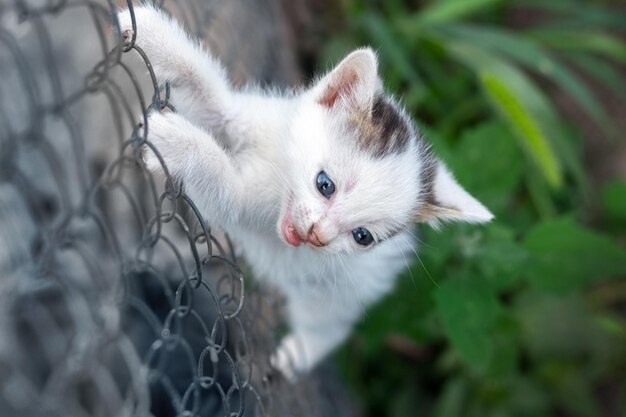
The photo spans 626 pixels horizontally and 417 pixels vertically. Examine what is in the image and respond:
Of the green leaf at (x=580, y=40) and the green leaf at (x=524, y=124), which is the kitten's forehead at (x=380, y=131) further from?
the green leaf at (x=580, y=40)

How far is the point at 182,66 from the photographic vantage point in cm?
130

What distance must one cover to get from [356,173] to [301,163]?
99 mm

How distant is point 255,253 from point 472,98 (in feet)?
4.37

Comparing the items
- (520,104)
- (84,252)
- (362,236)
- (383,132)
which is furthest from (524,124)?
(84,252)

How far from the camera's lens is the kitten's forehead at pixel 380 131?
136 cm

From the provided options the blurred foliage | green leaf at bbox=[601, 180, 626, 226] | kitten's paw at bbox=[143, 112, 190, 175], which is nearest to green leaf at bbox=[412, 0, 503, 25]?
the blurred foliage

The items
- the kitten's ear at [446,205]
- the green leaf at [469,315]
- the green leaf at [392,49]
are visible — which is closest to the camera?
the kitten's ear at [446,205]

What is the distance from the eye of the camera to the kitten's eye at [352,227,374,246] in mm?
1321

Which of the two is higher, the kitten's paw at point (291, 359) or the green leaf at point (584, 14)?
the green leaf at point (584, 14)

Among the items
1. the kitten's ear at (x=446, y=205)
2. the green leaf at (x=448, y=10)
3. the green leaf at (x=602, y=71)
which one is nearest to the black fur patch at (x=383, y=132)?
the kitten's ear at (x=446, y=205)

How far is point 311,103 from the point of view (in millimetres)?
1420

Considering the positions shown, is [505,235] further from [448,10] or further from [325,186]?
[448,10]

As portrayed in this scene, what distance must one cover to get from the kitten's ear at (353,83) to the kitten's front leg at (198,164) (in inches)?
9.1

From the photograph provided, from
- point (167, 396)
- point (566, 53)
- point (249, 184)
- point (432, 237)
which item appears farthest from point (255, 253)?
point (566, 53)
